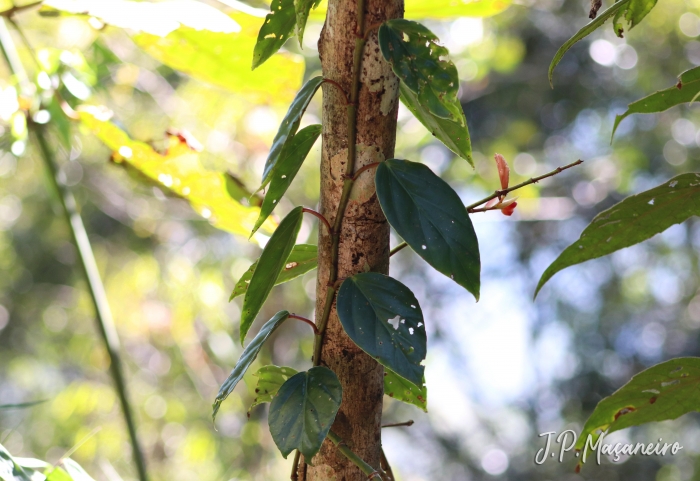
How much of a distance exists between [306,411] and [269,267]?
78 mm

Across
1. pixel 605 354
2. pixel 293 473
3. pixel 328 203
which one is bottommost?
pixel 293 473

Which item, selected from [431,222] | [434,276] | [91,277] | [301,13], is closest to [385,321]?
[431,222]

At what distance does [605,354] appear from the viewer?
93.7 inches

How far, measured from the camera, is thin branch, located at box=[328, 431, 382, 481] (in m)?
0.33

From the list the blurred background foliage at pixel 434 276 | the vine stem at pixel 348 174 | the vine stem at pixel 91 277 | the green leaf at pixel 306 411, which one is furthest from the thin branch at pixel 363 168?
the blurred background foliage at pixel 434 276

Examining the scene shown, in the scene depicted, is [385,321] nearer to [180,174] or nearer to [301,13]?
[301,13]

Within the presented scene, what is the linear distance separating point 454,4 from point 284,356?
4.91ft

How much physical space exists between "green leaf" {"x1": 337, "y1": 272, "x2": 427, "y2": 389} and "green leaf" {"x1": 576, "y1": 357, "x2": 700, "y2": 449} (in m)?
0.17

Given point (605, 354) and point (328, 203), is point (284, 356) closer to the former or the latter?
point (605, 354)

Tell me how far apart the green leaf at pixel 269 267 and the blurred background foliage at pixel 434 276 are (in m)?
1.21

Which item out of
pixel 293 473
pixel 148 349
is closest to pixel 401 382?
pixel 293 473

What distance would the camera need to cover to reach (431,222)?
31 cm

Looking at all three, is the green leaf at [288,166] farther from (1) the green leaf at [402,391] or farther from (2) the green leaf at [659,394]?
(2) the green leaf at [659,394]

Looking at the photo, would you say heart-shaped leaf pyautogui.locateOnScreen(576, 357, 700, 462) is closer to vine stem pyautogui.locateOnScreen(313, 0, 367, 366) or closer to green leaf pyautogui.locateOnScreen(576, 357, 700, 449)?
green leaf pyautogui.locateOnScreen(576, 357, 700, 449)
